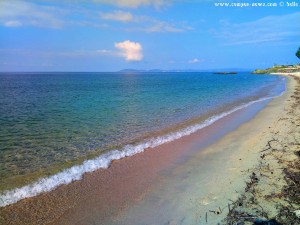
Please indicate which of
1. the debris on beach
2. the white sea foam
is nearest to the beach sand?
the debris on beach

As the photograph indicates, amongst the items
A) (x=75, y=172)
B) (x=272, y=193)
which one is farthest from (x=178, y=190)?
(x=75, y=172)

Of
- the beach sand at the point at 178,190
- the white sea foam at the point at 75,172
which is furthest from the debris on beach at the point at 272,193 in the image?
the white sea foam at the point at 75,172

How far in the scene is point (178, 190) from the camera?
27.1 feet

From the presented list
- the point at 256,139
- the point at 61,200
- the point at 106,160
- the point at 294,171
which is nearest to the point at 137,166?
the point at 106,160

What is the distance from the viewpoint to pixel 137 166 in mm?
10672

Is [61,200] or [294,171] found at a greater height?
[294,171]

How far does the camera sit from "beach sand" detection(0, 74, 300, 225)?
6.73m

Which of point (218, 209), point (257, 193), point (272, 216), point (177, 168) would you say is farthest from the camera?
point (177, 168)

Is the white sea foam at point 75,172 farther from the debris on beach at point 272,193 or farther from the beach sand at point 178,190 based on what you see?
the debris on beach at point 272,193

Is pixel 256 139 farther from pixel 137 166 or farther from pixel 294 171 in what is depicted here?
pixel 137 166

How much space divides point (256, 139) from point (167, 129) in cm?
555

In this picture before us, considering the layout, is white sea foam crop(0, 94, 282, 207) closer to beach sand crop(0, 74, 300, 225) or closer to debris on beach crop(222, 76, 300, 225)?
beach sand crop(0, 74, 300, 225)

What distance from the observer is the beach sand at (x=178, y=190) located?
6.73 metres

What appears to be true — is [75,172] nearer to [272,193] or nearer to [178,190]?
[178,190]
